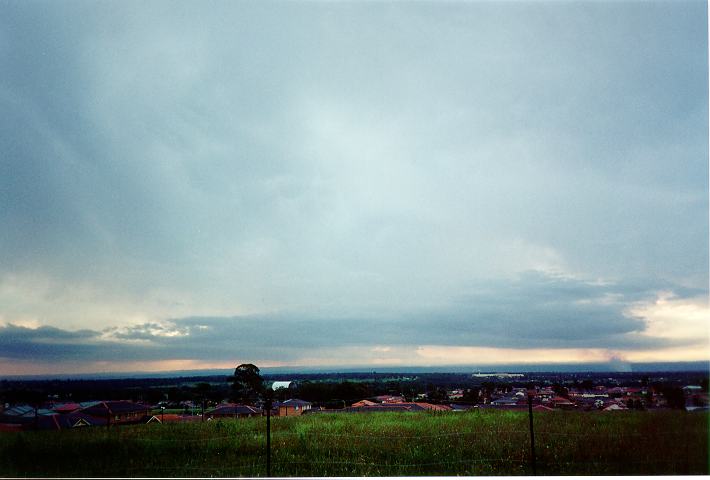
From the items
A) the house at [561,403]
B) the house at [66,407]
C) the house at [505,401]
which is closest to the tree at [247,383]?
the house at [66,407]

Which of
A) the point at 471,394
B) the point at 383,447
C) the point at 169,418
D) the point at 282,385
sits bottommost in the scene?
the point at 383,447

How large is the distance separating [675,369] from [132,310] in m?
5.12

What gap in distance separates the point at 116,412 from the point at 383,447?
259cm

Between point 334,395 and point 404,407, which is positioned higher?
point 334,395

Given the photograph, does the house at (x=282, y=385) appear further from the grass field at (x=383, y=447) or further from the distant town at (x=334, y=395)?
the grass field at (x=383, y=447)

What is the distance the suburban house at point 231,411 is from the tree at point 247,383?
0.30 ft

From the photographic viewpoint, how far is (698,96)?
15.9 ft

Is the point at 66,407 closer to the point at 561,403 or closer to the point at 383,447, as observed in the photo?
the point at 383,447

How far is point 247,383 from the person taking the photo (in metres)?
5.43


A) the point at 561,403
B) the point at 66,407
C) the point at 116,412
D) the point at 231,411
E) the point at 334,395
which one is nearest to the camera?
the point at 66,407

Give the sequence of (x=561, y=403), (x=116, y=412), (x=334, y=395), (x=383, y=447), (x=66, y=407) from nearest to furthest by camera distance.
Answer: (x=383, y=447) → (x=66, y=407) → (x=116, y=412) → (x=561, y=403) → (x=334, y=395)

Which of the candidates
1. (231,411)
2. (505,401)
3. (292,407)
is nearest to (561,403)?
(505,401)

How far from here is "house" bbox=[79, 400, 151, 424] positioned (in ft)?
16.9

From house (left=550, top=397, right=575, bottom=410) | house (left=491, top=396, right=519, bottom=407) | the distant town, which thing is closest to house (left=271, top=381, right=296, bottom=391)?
the distant town
